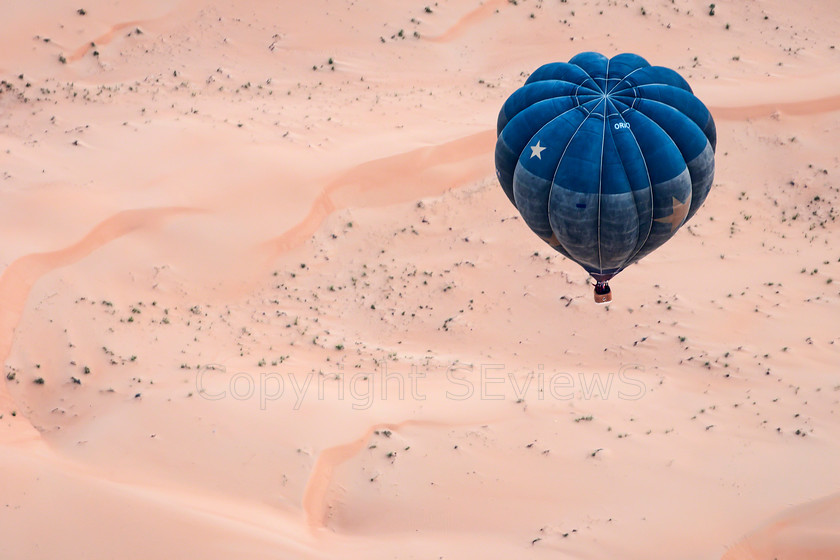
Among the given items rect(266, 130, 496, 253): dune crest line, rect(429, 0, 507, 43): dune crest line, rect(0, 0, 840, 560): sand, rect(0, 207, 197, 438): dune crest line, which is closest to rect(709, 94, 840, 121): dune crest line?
rect(0, 0, 840, 560): sand

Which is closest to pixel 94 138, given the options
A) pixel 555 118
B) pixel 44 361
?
pixel 44 361

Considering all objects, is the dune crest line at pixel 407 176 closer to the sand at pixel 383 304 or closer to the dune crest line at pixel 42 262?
the sand at pixel 383 304

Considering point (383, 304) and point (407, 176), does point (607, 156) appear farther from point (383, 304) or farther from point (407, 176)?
point (407, 176)

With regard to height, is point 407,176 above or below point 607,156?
above

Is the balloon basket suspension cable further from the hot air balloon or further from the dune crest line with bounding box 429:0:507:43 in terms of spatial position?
the dune crest line with bounding box 429:0:507:43

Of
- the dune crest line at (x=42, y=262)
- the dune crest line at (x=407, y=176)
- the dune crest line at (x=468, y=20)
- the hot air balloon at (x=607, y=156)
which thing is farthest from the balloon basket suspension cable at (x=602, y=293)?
the dune crest line at (x=468, y=20)

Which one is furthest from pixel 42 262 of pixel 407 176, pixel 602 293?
pixel 602 293
